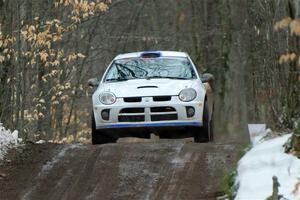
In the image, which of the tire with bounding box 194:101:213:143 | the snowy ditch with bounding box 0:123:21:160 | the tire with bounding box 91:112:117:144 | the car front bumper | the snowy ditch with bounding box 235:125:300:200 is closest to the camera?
the snowy ditch with bounding box 235:125:300:200

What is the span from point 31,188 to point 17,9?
5.28 meters

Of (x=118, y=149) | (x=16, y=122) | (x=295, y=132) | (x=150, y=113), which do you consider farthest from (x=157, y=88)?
(x=295, y=132)

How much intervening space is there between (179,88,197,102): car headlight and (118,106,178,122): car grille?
0.25 m

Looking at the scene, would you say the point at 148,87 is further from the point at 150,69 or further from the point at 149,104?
the point at 150,69

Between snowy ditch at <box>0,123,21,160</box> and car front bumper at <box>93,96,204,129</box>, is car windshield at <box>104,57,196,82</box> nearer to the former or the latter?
car front bumper at <box>93,96,204,129</box>

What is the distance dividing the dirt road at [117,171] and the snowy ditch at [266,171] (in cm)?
61

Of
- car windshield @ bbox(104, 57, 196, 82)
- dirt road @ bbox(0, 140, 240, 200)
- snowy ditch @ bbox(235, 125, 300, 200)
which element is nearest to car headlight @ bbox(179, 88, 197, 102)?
car windshield @ bbox(104, 57, 196, 82)

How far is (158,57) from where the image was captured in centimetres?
1345

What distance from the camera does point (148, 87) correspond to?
12.0 metres

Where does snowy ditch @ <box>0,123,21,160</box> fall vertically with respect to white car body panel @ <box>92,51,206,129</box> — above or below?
below

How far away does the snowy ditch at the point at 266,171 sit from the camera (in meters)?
6.89

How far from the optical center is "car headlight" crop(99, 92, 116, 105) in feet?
39.1

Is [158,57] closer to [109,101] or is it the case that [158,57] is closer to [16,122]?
[109,101]

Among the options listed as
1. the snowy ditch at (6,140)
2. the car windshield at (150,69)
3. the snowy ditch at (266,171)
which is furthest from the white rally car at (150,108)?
the snowy ditch at (266,171)
